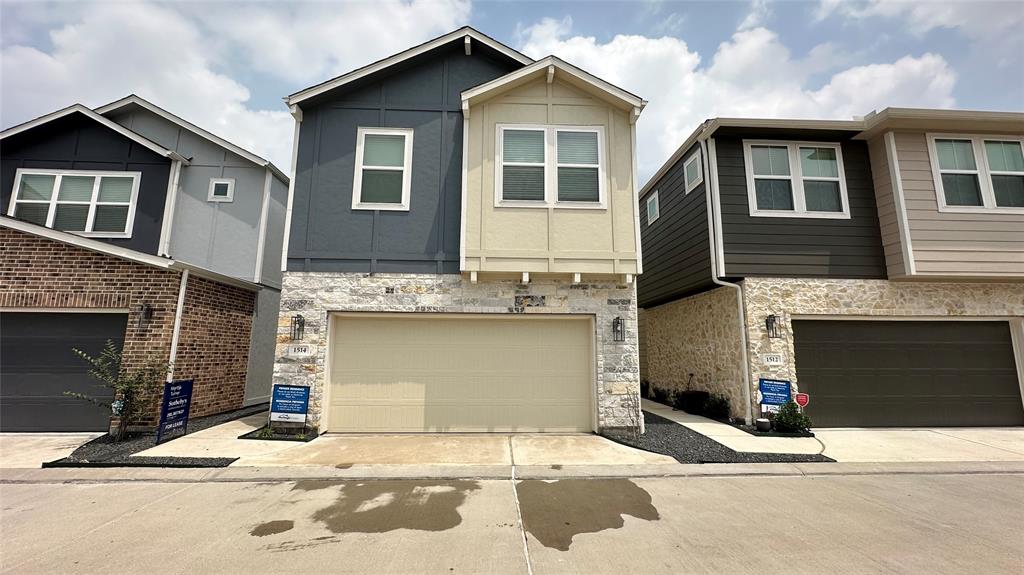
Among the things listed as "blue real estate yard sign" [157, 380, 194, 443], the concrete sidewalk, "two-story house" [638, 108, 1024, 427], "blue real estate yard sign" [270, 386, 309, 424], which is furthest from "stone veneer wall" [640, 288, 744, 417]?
"blue real estate yard sign" [157, 380, 194, 443]

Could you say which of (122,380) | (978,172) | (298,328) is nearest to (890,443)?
(978,172)

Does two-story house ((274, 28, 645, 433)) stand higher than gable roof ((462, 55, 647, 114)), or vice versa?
gable roof ((462, 55, 647, 114))

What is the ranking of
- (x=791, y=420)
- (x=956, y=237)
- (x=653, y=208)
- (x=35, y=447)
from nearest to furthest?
1. (x=35, y=447)
2. (x=791, y=420)
3. (x=956, y=237)
4. (x=653, y=208)

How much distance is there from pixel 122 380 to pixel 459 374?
5509 mm

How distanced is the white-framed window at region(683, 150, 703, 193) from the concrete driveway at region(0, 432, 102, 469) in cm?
1224

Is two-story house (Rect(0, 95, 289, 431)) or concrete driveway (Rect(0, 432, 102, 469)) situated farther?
two-story house (Rect(0, 95, 289, 431))

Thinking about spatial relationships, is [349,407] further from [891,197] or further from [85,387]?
[891,197]

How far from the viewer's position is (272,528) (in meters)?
3.97

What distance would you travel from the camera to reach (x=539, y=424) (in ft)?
25.4

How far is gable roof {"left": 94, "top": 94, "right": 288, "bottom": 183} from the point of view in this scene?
33.3ft

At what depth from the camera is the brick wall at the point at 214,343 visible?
7996 mm

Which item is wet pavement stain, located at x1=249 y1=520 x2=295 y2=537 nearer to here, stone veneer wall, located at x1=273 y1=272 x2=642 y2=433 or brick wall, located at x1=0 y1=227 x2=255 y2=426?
stone veneer wall, located at x1=273 y1=272 x2=642 y2=433

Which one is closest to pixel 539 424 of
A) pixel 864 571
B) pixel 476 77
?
pixel 864 571

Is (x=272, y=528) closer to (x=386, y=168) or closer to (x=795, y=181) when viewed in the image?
(x=386, y=168)
